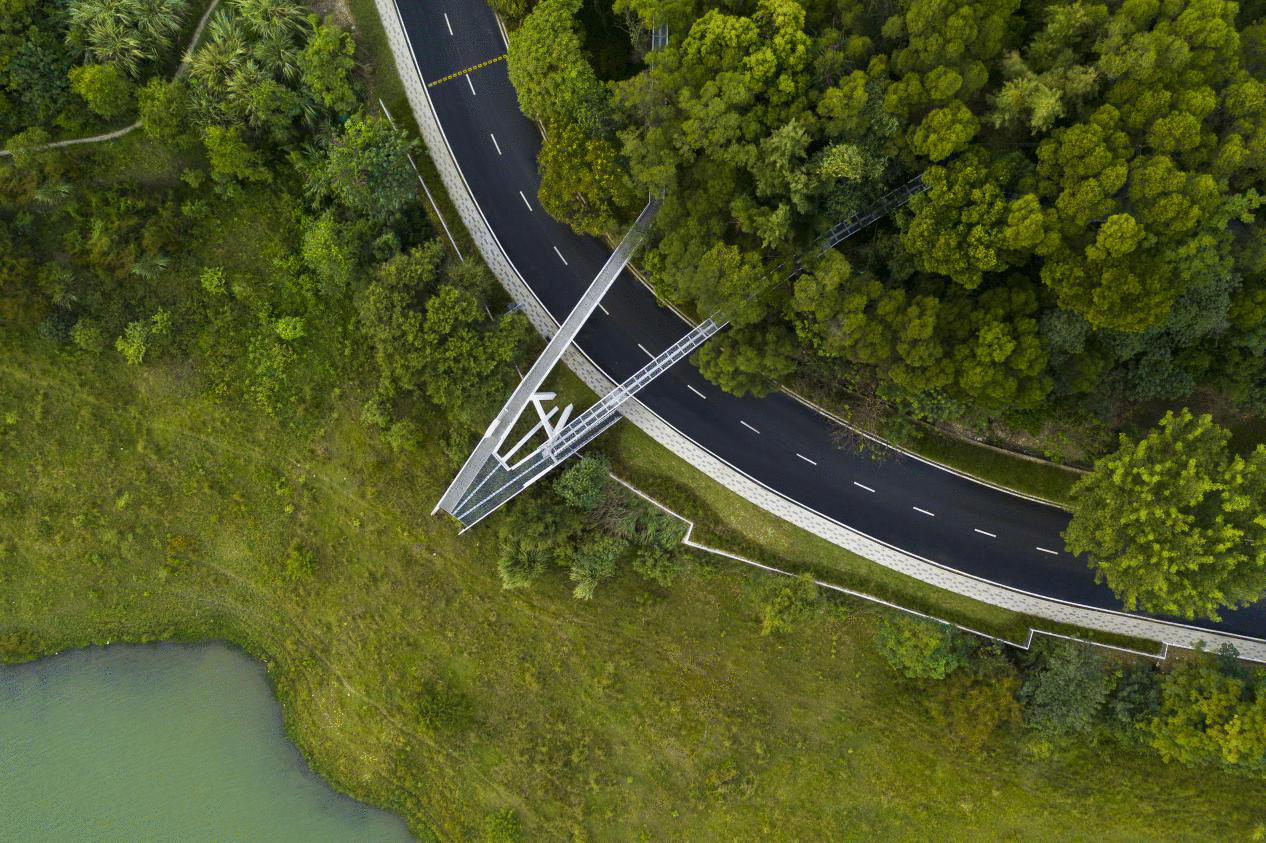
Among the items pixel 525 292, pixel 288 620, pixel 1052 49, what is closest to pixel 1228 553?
pixel 1052 49

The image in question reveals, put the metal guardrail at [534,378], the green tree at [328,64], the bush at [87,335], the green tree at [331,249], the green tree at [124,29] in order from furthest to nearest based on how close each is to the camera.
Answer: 1. the bush at [87,335]
2. the metal guardrail at [534,378]
3. the green tree at [331,249]
4. the green tree at [328,64]
5. the green tree at [124,29]

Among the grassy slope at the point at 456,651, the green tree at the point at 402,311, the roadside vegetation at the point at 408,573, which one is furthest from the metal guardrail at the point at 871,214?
A: the green tree at the point at 402,311

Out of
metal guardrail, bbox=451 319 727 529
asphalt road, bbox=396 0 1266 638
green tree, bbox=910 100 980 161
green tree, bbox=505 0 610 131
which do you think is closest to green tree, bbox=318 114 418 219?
asphalt road, bbox=396 0 1266 638

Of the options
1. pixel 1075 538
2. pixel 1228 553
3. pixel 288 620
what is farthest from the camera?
pixel 288 620

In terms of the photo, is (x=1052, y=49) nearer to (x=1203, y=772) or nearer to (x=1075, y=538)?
(x=1075, y=538)

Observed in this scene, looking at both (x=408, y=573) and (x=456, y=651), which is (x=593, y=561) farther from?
(x=408, y=573)

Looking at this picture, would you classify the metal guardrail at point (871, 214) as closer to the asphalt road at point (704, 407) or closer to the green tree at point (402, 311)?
the asphalt road at point (704, 407)

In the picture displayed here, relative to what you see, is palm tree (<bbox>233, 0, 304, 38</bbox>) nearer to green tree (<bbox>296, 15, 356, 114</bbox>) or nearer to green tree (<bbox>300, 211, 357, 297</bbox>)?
green tree (<bbox>296, 15, 356, 114</bbox>)
